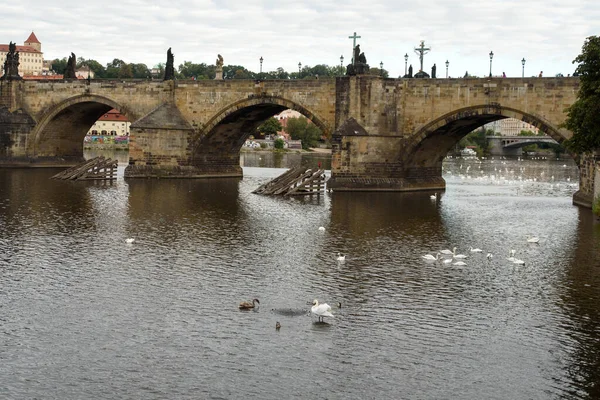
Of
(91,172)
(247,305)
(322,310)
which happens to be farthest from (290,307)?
(91,172)

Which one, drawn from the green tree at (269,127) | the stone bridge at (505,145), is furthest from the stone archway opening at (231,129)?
the stone bridge at (505,145)

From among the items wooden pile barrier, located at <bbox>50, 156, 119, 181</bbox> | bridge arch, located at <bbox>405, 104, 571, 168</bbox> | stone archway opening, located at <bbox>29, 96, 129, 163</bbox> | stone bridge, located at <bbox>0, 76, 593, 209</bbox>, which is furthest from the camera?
stone archway opening, located at <bbox>29, 96, 129, 163</bbox>

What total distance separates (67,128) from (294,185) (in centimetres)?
2705

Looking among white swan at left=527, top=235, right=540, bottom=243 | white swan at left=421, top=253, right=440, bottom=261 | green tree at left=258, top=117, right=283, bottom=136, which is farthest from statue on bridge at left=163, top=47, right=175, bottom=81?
green tree at left=258, top=117, right=283, bottom=136

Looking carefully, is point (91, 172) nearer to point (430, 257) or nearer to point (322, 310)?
point (430, 257)

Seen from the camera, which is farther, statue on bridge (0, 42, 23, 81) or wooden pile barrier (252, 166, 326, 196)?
statue on bridge (0, 42, 23, 81)

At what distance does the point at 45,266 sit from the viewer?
72.8ft

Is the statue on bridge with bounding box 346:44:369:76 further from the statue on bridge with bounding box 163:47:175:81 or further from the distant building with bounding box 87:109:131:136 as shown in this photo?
the distant building with bounding box 87:109:131:136

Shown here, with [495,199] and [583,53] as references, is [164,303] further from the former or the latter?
[495,199]

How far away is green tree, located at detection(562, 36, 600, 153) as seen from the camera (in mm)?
36500

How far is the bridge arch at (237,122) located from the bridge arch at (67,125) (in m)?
6.19

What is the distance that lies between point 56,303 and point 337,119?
3235 centimetres

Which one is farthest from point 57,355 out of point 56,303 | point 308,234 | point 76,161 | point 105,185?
point 76,161

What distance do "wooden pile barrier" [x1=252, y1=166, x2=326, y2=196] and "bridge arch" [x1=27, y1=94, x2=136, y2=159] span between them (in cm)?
1633
